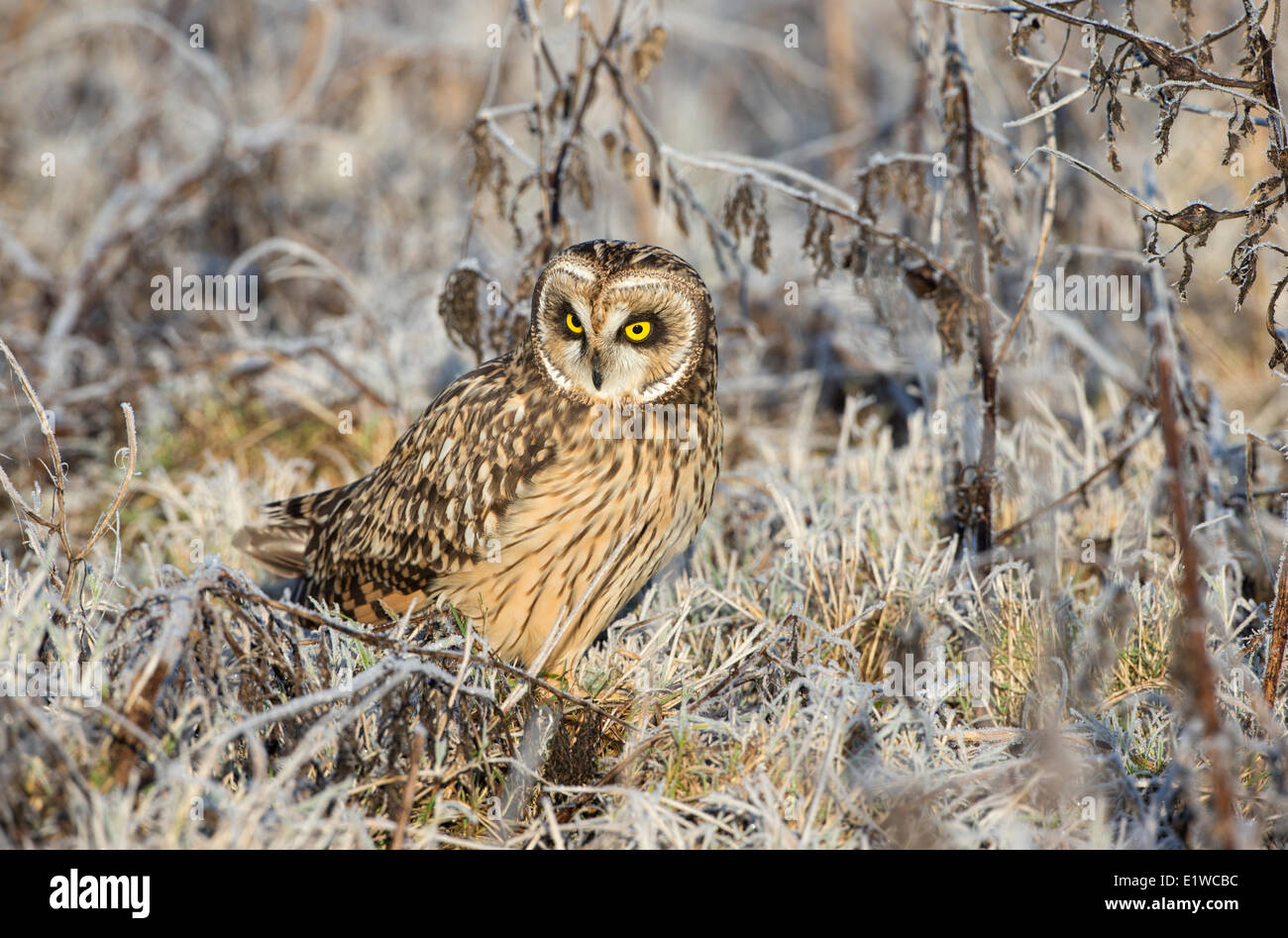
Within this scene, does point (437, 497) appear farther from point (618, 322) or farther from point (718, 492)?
point (718, 492)

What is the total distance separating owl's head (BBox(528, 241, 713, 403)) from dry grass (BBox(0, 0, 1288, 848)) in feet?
2.44

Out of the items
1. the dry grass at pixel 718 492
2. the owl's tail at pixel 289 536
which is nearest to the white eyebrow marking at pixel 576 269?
the dry grass at pixel 718 492

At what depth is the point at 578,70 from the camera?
419 centimetres

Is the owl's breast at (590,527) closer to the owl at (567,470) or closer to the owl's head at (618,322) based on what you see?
the owl at (567,470)

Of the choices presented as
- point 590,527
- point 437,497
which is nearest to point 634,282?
point 590,527

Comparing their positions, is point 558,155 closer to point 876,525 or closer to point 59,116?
point 876,525

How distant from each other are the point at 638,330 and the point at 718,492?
1.59 m

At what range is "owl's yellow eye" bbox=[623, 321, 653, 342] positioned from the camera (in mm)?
3195

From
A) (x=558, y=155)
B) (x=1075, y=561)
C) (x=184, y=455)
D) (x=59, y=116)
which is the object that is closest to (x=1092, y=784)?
(x=1075, y=561)

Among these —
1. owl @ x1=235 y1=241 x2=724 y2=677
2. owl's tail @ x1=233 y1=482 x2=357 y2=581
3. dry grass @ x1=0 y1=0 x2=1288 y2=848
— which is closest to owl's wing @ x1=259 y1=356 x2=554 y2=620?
owl @ x1=235 y1=241 x2=724 y2=677

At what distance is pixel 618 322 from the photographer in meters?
3.14

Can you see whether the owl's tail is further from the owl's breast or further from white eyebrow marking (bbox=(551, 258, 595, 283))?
white eyebrow marking (bbox=(551, 258, 595, 283))

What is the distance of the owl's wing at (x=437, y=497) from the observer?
11.2 feet
